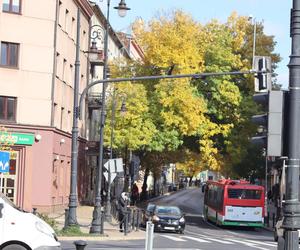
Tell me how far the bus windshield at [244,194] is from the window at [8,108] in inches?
535

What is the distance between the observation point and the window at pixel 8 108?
39656 millimetres

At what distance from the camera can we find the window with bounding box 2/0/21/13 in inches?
1588

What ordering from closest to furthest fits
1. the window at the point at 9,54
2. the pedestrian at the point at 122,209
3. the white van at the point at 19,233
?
the white van at the point at 19,233
the pedestrian at the point at 122,209
the window at the point at 9,54

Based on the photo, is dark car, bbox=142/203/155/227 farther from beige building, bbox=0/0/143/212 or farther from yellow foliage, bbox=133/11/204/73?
yellow foliage, bbox=133/11/204/73

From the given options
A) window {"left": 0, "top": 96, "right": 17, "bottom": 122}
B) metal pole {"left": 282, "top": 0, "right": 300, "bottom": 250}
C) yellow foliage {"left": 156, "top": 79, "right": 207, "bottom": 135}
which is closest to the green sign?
window {"left": 0, "top": 96, "right": 17, "bottom": 122}

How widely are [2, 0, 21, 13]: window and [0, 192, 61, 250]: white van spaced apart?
95.4 feet

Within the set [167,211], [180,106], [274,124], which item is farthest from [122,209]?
[274,124]

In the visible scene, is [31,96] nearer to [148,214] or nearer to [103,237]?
[148,214]

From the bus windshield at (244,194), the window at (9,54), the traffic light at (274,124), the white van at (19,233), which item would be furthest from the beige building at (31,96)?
the traffic light at (274,124)

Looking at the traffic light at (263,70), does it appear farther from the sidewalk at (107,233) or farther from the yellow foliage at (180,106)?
the yellow foliage at (180,106)

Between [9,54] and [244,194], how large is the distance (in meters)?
16.1

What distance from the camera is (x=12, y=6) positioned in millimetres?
40625

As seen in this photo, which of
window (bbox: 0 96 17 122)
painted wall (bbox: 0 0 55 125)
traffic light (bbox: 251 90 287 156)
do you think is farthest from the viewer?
painted wall (bbox: 0 0 55 125)

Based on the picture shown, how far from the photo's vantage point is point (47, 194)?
4025 cm
